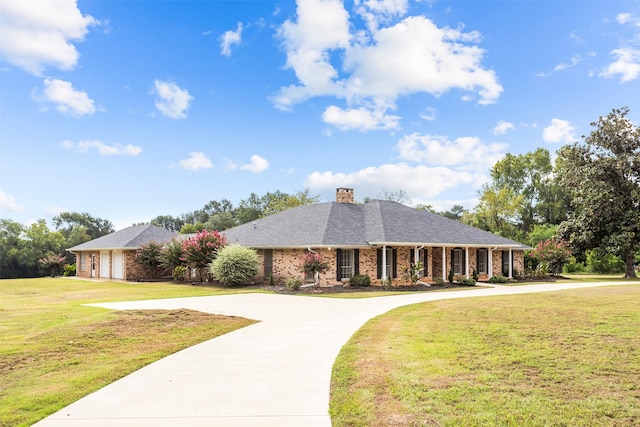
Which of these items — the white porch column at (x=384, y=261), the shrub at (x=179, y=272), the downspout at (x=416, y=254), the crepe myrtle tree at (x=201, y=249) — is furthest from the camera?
the shrub at (x=179, y=272)

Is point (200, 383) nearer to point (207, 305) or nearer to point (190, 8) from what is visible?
point (207, 305)

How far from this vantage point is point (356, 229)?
2459 cm

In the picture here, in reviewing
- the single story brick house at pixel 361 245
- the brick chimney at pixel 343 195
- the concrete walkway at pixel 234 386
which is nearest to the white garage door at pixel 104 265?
the single story brick house at pixel 361 245

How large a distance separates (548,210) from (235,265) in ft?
136

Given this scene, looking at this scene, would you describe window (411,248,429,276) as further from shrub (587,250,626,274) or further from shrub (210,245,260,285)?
shrub (587,250,626,274)

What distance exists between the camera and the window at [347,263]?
22.6 metres

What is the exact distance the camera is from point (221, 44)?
1962 centimetres

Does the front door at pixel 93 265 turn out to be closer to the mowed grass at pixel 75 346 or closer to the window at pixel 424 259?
the mowed grass at pixel 75 346

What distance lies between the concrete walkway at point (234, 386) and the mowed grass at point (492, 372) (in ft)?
1.27

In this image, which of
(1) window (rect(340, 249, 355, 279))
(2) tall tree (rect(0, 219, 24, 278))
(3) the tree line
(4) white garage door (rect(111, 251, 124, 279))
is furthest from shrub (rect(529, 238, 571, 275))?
(2) tall tree (rect(0, 219, 24, 278))

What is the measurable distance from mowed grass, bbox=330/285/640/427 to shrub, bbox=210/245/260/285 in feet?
42.3

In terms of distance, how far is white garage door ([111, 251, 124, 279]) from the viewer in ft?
102

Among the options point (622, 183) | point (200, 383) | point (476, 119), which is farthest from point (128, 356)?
point (622, 183)

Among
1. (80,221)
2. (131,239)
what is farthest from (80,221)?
(131,239)
